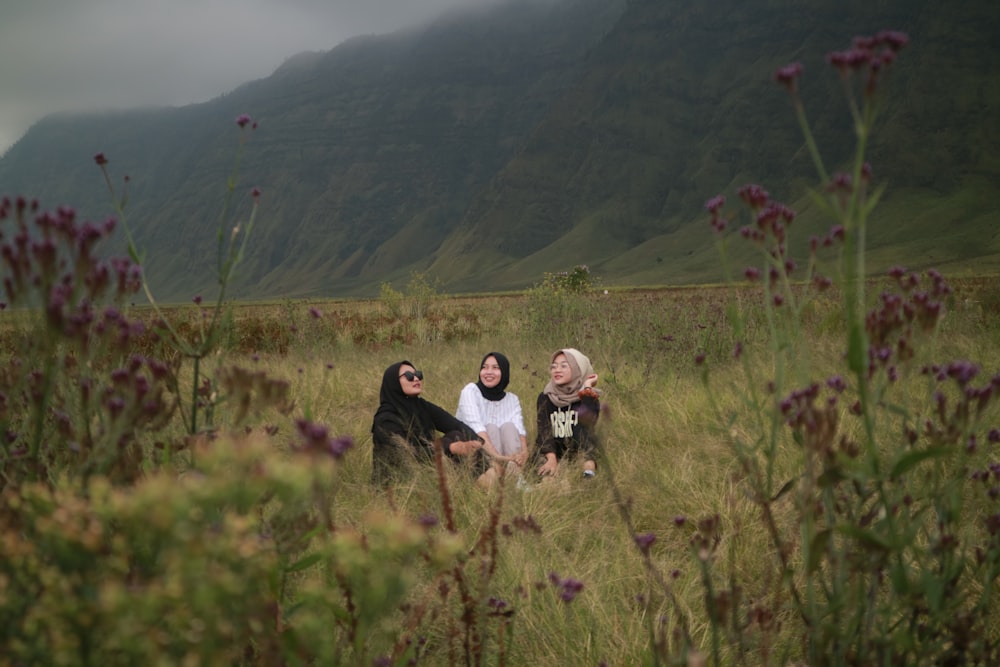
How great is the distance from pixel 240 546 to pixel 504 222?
156808mm

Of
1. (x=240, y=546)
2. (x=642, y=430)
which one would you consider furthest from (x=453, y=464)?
(x=240, y=546)

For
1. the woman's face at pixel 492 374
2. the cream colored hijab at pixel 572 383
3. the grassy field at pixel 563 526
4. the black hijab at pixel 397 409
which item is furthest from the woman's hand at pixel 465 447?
the cream colored hijab at pixel 572 383

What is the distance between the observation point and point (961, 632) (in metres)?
1.40

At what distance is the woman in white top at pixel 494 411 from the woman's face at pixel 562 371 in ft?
1.61

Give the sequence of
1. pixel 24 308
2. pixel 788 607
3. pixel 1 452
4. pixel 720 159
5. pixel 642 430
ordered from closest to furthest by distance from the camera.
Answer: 1. pixel 24 308
2. pixel 1 452
3. pixel 788 607
4. pixel 642 430
5. pixel 720 159

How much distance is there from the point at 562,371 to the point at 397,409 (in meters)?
1.31

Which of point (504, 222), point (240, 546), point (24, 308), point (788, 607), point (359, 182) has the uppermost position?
point (359, 182)

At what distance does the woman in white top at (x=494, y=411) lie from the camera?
5113mm

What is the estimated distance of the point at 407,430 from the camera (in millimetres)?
4621

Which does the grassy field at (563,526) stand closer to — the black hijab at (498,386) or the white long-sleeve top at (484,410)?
the white long-sleeve top at (484,410)

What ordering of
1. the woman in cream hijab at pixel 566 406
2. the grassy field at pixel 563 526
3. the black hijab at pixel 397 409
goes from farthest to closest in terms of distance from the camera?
1. the woman in cream hijab at pixel 566 406
2. the black hijab at pixel 397 409
3. the grassy field at pixel 563 526

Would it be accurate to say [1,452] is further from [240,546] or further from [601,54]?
[601,54]

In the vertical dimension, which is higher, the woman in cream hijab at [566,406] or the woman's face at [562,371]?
the woman's face at [562,371]

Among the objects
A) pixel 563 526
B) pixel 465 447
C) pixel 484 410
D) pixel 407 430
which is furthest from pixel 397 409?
pixel 563 526
